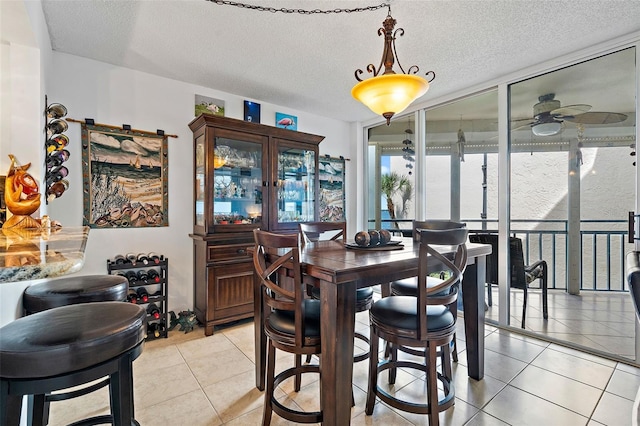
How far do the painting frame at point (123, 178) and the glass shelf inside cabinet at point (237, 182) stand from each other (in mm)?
529

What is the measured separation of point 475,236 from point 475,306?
1321 millimetres

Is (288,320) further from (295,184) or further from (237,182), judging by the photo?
(295,184)

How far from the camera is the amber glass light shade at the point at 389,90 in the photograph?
1.71m

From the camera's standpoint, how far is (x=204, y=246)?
2.88 metres

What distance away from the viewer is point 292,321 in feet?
Answer: 5.04

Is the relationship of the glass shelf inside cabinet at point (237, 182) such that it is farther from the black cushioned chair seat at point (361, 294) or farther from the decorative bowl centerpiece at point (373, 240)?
the decorative bowl centerpiece at point (373, 240)

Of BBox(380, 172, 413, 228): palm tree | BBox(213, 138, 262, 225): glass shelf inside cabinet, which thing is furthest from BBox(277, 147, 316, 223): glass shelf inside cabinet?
BBox(380, 172, 413, 228): palm tree

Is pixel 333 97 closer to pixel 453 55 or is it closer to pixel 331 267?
pixel 453 55

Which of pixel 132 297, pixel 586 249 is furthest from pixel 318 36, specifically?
pixel 586 249

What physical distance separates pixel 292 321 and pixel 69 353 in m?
0.94

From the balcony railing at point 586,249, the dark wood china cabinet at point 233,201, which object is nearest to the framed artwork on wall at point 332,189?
the dark wood china cabinet at point 233,201

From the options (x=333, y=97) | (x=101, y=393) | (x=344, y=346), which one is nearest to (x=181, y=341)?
(x=101, y=393)

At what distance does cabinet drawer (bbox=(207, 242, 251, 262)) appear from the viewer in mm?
2876

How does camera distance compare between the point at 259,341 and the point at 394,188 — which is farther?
the point at 394,188
